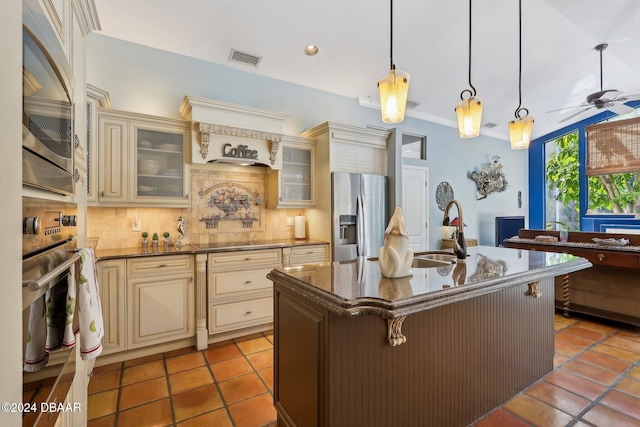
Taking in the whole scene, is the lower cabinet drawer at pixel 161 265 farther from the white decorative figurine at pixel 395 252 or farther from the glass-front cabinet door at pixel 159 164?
the white decorative figurine at pixel 395 252

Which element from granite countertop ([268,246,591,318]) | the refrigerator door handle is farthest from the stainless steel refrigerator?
granite countertop ([268,246,591,318])

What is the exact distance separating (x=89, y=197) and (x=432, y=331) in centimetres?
295

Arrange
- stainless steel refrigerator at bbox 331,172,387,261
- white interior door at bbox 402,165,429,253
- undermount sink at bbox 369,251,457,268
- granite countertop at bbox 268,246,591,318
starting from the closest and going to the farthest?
granite countertop at bbox 268,246,591,318, undermount sink at bbox 369,251,457,268, stainless steel refrigerator at bbox 331,172,387,261, white interior door at bbox 402,165,429,253

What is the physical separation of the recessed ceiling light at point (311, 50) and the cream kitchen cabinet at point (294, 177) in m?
1.01

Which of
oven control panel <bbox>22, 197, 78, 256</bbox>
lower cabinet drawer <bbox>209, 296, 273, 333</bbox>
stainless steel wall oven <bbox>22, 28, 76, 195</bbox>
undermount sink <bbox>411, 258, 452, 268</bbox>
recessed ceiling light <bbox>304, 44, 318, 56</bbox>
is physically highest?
recessed ceiling light <bbox>304, 44, 318, 56</bbox>

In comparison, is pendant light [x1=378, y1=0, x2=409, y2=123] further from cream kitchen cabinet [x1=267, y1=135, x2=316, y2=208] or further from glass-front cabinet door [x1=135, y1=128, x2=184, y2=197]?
glass-front cabinet door [x1=135, y1=128, x2=184, y2=197]

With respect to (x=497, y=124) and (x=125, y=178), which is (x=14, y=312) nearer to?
(x=125, y=178)

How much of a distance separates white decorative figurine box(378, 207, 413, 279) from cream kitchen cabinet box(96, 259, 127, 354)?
92.7 inches

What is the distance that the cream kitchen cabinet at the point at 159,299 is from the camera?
276 centimetres

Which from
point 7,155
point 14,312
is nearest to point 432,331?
point 14,312

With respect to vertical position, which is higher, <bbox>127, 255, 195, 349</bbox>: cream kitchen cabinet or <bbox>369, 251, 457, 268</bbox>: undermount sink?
<bbox>369, 251, 457, 268</bbox>: undermount sink

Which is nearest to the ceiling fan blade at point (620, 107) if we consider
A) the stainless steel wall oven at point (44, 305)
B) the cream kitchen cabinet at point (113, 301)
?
the stainless steel wall oven at point (44, 305)

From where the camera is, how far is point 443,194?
19.4 ft

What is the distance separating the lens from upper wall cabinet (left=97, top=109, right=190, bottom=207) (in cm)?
285
